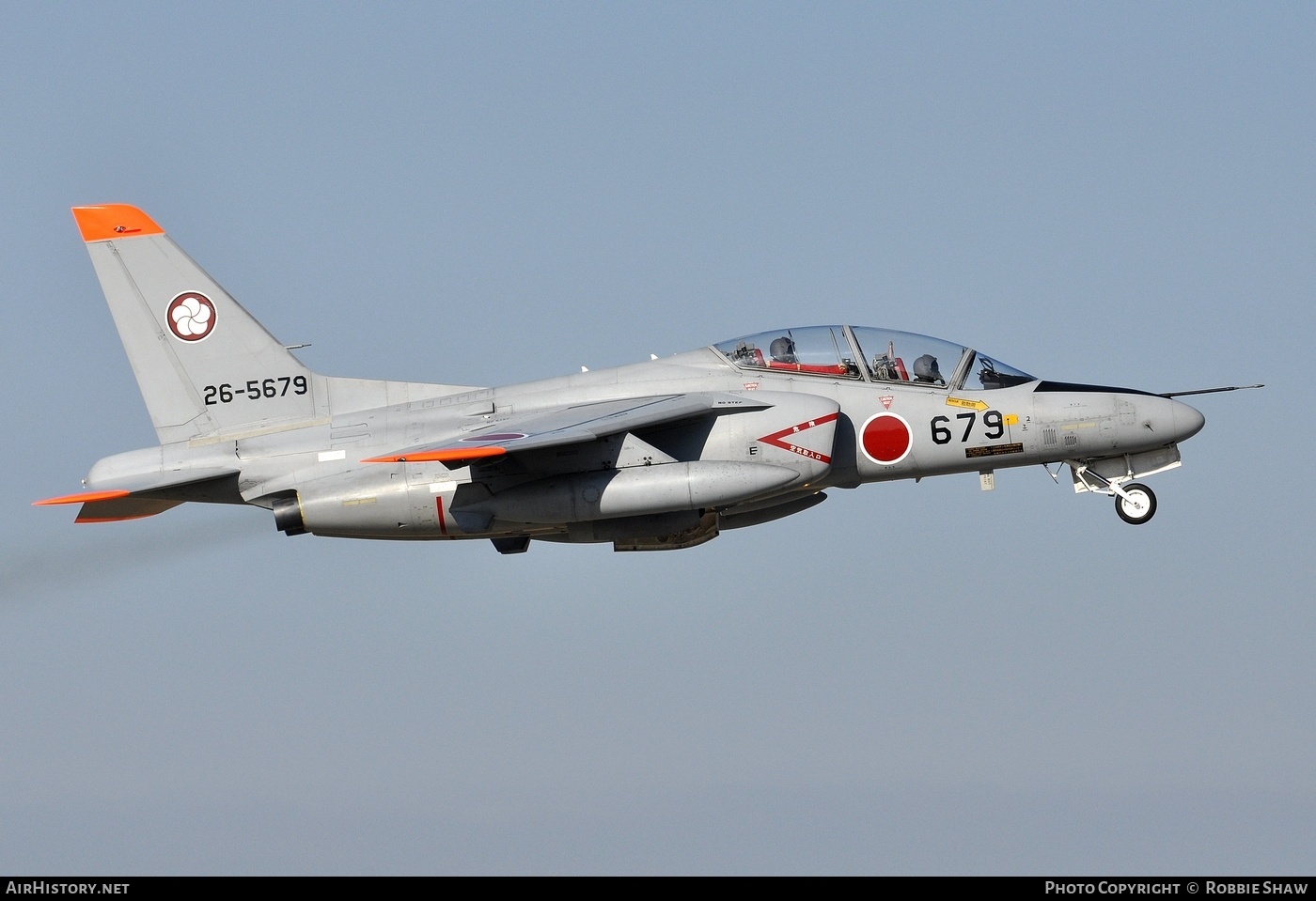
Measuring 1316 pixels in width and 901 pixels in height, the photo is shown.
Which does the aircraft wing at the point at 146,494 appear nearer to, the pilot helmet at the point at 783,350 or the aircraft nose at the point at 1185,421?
the pilot helmet at the point at 783,350

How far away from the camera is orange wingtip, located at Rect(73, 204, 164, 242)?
75.9ft

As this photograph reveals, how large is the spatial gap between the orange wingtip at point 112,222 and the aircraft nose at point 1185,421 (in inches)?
540

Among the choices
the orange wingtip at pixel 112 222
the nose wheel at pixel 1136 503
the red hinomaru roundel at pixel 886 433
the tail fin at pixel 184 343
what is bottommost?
the nose wheel at pixel 1136 503

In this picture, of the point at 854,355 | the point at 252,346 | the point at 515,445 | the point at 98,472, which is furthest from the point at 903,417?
the point at 98,472

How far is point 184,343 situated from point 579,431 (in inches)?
248

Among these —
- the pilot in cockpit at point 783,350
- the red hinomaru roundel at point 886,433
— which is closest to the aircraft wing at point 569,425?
the pilot in cockpit at point 783,350

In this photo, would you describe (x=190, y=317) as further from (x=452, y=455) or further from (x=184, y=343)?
(x=452, y=455)

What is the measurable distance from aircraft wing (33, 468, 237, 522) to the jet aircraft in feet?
0.12

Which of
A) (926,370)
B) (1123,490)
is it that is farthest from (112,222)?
(1123,490)

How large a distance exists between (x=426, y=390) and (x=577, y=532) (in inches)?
118

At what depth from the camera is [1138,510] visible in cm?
2169

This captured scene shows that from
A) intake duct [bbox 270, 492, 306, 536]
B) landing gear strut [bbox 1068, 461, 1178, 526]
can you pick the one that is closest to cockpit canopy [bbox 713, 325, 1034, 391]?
landing gear strut [bbox 1068, 461, 1178, 526]

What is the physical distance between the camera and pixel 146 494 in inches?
859

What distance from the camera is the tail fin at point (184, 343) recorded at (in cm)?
2264
